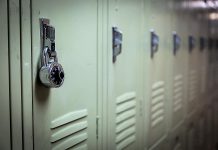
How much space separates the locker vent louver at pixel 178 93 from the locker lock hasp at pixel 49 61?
63.0 inches

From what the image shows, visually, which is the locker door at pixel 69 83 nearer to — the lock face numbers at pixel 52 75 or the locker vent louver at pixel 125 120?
the lock face numbers at pixel 52 75

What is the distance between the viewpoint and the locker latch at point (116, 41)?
153cm

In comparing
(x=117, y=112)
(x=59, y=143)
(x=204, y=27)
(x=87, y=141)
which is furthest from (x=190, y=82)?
(x=59, y=143)

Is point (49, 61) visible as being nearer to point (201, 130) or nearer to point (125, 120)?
point (125, 120)

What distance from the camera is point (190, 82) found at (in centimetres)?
298

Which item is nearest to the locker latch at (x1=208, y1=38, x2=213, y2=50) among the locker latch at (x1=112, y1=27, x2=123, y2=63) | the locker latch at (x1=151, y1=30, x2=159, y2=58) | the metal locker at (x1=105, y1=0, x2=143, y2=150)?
the locker latch at (x1=151, y1=30, x2=159, y2=58)

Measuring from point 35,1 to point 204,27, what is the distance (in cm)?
283

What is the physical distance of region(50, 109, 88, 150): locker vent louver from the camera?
1.16 meters

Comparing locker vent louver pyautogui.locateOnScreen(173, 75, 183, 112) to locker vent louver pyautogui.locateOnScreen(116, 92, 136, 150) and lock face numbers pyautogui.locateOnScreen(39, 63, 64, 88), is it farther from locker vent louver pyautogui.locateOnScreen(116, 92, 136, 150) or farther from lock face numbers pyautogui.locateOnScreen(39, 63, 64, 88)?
lock face numbers pyautogui.locateOnScreen(39, 63, 64, 88)

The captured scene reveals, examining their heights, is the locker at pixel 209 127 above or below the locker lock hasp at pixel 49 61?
below

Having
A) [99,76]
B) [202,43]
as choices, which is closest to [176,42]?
[202,43]

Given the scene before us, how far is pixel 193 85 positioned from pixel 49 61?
2.28 metres

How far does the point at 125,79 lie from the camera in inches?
66.7

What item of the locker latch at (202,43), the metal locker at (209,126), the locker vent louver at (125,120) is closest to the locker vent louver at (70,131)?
the locker vent louver at (125,120)
